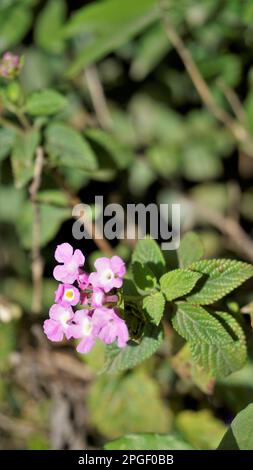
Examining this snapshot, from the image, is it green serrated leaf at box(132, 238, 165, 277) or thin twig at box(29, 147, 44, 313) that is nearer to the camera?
green serrated leaf at box(132, 238, 165, 277)

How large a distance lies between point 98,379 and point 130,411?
0.44 ft

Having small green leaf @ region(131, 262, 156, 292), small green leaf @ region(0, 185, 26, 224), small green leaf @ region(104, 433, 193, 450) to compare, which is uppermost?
small green leaf @ region(0, 185, 26, 224)

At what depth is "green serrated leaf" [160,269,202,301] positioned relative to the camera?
115 centimetres

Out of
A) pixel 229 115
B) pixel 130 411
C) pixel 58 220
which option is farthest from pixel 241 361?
pixel 229 115

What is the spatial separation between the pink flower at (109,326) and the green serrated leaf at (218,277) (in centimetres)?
20

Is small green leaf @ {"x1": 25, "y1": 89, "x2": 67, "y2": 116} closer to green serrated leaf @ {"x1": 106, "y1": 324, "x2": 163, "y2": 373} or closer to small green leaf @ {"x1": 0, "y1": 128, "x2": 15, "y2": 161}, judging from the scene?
small green leaf @ {"x1": 0, "y1": 128, "x2": 15, "y2": 161}

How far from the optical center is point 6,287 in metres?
2.40

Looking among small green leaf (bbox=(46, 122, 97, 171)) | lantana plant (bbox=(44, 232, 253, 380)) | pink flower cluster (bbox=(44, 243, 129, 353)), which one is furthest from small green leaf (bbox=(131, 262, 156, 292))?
small green leaf (bbox=(46, 122, 97, 171))

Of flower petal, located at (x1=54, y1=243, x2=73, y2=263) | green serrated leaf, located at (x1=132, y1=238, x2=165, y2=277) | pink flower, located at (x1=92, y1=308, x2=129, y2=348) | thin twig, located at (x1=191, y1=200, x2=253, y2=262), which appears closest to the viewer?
pink flower, located at (x1=92, y1=308, x2=129, y2=348)

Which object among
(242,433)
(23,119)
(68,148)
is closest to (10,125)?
(23,119)

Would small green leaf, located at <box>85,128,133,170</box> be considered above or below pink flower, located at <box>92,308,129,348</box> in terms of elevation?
above

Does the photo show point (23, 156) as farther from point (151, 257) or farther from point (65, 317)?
point (65, 317)

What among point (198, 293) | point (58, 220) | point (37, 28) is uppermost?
point (37, 28)
